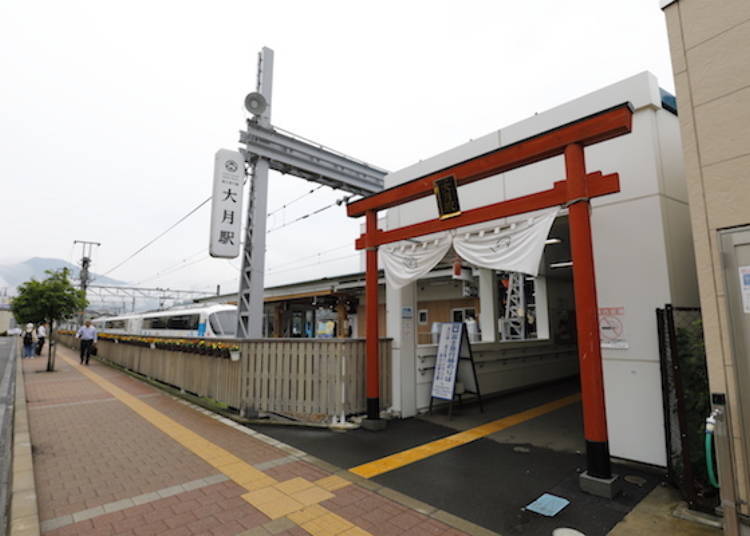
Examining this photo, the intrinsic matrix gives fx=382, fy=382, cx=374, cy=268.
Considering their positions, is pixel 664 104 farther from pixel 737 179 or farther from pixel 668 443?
pixel 668 443

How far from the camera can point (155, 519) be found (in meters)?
3.29

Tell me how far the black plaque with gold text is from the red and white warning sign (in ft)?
7.25

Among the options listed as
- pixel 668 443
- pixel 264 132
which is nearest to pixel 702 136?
pixel 668 443

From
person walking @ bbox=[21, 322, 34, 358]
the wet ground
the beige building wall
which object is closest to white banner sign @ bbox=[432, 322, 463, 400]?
the wet ground

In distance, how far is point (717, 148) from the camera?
3.21 m

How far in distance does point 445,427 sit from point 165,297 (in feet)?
146

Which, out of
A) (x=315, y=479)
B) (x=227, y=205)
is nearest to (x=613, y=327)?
(x=315, y=479)

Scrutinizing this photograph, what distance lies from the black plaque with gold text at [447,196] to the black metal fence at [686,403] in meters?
2.60

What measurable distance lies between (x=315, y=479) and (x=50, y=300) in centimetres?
1477

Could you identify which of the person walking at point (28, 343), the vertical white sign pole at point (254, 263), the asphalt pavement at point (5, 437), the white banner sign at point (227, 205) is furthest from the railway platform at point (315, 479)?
the person walking at point (28, 343)

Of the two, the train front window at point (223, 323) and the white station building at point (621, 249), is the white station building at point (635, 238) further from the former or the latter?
the train front window at point (223, 323)

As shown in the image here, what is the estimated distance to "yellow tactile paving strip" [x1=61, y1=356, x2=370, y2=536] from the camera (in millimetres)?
3158

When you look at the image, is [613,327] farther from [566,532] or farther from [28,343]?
[28,343]

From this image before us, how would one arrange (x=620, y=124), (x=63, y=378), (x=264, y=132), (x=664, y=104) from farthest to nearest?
(x=63, y=378)
(x=264, y=132)
(x=664, y=104)
(x=620, y=124)
